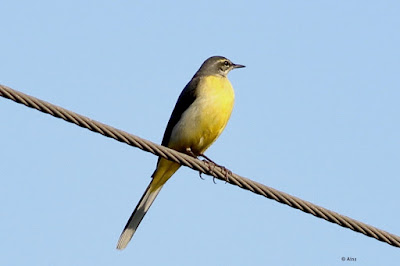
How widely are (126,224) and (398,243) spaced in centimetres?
348

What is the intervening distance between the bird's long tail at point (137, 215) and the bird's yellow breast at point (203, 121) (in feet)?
2.02

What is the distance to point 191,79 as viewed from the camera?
9.60 m

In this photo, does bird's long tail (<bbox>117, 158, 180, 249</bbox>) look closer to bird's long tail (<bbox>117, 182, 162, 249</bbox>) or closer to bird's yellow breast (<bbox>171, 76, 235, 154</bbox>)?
bird's long tail (<bbox>117, 182, 162, 249</bbox>)

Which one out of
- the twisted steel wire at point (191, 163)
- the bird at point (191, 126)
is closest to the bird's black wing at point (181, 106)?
the bird at point (191, 126)

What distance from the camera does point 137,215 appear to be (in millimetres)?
8789

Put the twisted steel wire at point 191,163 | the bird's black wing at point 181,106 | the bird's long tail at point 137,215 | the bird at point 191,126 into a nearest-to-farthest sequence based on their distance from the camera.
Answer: the twisted steel wire at point 191,163 < the bird's long tail at point 137,215 < the bird at point 191,126 < the bird's black wing at point 181,106

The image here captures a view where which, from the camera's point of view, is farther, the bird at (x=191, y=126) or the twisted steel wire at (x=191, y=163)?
the bird at (x=191, y=126)

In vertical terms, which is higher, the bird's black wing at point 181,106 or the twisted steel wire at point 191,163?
the bird's black wing at point 181,106

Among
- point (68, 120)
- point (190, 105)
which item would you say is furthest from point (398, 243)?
point (190, 105)

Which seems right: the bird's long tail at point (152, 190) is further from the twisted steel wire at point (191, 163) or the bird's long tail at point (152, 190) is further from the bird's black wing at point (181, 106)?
the twisted steel wire at point (191, 163)

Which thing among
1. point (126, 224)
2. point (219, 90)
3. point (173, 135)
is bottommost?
point (126, 224)

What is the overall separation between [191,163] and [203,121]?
80.0 inches

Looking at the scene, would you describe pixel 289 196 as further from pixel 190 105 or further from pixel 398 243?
pixel 190 105

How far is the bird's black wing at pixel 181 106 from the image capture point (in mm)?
8875
